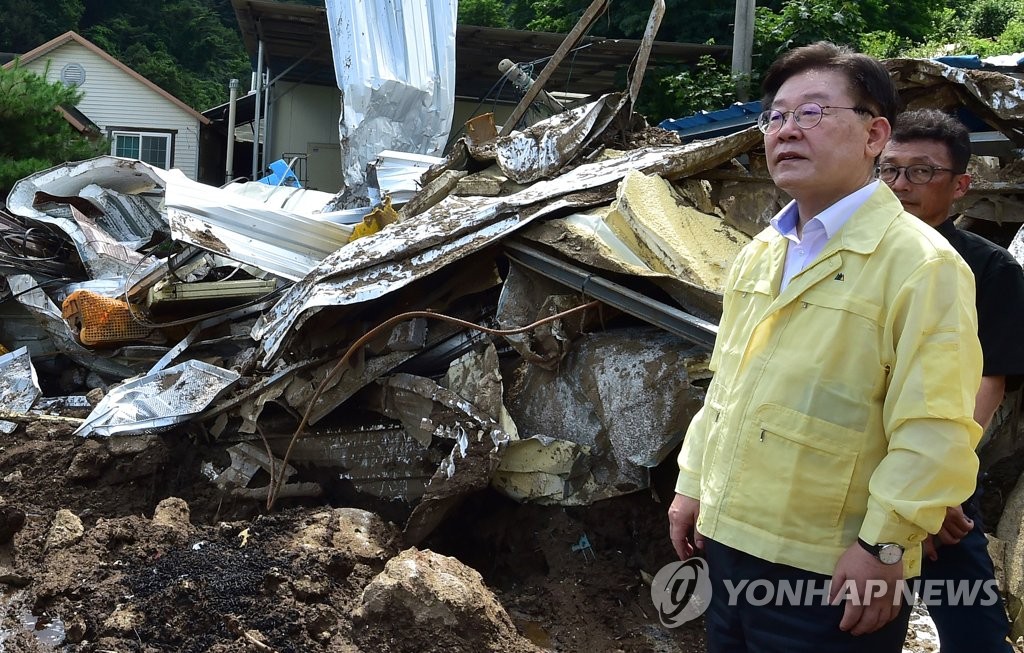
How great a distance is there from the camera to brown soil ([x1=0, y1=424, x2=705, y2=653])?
3.11m

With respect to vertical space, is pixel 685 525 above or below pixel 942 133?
below

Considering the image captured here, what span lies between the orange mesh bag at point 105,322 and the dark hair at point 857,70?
5448 millimetres

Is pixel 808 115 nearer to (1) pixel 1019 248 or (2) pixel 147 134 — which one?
(1) pixel 1019 248

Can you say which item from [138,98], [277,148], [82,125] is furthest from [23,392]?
[138,98]

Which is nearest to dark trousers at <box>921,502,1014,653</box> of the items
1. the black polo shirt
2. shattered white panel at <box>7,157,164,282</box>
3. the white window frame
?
the black polo shirt

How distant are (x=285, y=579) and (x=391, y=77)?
25.3 ft

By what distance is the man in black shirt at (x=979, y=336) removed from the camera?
6.70 ft

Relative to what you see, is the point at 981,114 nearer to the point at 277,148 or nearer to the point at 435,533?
the point at 435,533

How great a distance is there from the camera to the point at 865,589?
1.53 meters

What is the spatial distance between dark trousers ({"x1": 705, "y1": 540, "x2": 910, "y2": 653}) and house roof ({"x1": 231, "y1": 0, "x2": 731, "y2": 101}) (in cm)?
1090

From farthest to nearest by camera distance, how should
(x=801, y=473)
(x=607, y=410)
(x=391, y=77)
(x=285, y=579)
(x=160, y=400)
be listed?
(x=391, y=77)
(x=160, y=400)
(x=607, y=410)
(x=285, y=579)
(x=801, y=473)

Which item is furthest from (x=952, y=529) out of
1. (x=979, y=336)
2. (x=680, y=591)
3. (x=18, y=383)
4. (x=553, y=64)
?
(x=18, y=383)

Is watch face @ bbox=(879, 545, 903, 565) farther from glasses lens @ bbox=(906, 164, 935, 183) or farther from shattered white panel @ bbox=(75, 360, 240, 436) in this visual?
shattered white panel @ bbox=(75, 360, 240, 436)

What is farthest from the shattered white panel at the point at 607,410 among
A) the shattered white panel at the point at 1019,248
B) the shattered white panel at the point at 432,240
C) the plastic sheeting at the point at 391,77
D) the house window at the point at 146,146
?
the house window at the point at 146,146
